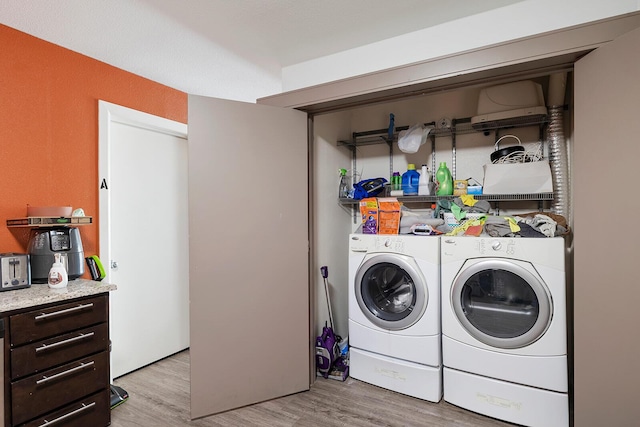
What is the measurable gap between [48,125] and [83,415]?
1.78 meters

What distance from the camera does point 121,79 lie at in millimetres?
2506

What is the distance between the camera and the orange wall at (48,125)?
6.35ft

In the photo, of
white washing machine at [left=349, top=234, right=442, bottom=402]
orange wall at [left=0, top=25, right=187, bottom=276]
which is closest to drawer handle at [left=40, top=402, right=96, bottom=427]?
orange wall at [left=0, top=25, right=187, bottom=276]

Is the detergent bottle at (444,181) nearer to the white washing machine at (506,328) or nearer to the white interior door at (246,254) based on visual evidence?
the white washing machine at (506,328)

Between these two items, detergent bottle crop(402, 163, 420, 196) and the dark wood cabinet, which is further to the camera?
detergent bottle crop(402, 163, 420, 196)

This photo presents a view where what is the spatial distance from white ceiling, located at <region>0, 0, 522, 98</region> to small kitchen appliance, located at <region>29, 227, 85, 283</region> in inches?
48.7

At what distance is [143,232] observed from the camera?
2.75m

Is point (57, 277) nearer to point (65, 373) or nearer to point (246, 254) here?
point (65, 373)

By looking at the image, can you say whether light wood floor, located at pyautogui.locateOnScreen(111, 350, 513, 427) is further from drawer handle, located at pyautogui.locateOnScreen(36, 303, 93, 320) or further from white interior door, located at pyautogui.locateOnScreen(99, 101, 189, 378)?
drawer handle, located at pyautogui.locateOnScreen(36, 303, 93, 320)

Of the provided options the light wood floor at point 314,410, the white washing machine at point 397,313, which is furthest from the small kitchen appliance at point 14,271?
the white washing machine at point 397,313

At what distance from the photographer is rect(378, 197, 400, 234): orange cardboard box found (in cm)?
245

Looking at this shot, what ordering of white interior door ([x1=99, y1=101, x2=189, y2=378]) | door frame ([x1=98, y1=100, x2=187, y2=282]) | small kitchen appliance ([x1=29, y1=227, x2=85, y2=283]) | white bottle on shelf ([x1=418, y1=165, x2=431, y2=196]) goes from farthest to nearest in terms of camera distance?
white bottle on shelf ([x1=418, y1=165, x2=431, y2=196]) → white interior door ([x1=99, y1=101, x2=189, y2=378]) → door frame ([x1=98, y1=100, x2=187, y2=282]) → small kitchen appliance ([x1=29, y1=227, x2=85, y2=283])

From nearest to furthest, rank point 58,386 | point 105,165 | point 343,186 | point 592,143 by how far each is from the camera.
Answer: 1. point 592,143
2. point 58,386
3. point 105,165
4. point 343,186

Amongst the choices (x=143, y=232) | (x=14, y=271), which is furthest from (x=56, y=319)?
(x=143, y=232)
